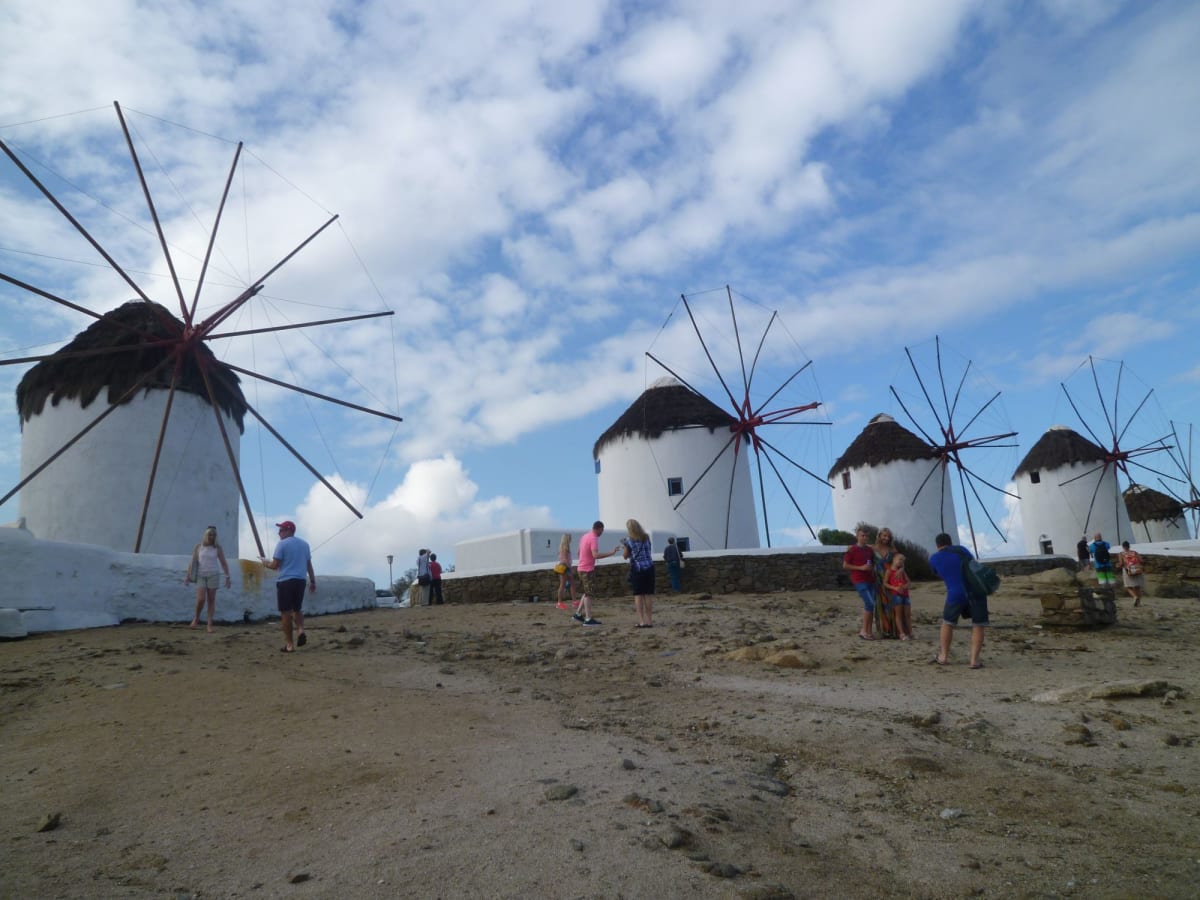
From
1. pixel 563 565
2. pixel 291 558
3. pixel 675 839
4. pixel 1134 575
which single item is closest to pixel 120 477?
pixel 563 565

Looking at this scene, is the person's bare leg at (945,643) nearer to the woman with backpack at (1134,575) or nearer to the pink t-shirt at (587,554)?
the pink t-shirt at (587,554)

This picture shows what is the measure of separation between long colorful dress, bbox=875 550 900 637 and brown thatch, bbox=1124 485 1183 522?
39102 mm

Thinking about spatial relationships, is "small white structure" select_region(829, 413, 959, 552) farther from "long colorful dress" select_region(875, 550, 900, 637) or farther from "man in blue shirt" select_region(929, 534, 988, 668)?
"man in blue shirt" select_region(929, 534, 988, 668)

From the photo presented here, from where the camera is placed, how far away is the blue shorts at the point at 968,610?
889 cm

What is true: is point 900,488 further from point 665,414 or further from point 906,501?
point 665,414

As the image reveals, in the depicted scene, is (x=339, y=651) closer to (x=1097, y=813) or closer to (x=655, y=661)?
(x=655, y=661)

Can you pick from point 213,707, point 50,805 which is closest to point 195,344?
point 213,707

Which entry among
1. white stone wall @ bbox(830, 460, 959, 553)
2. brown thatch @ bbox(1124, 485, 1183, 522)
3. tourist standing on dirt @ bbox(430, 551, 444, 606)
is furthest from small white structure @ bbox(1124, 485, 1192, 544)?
tourist standing on dirt @ bbox(430, 551, 444, 606)

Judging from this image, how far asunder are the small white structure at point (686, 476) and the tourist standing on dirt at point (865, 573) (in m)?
16.9

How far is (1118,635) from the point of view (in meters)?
11.6

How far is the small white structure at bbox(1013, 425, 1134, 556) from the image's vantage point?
38438 millimetres

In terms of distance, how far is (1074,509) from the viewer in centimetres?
3878

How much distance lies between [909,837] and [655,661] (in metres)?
5.03

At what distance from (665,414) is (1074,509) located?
21.8 m
